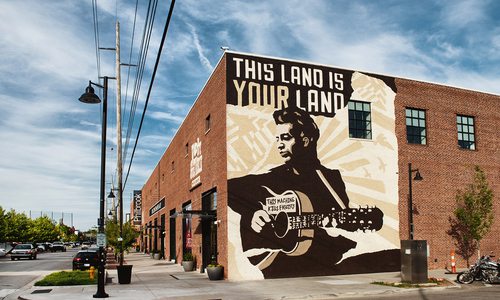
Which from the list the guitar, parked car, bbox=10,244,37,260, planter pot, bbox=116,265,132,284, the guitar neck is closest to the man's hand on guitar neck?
the guitar

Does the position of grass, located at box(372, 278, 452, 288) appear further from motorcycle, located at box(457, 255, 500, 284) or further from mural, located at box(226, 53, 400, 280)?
mural, located at box(226, 53, 400, 280)

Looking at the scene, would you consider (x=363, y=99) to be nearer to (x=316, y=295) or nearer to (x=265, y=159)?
(x=265, y=159)

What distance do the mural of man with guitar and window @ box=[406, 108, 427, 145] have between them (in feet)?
16.9

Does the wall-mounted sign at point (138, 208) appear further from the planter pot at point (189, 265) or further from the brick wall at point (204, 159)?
the planter pot at point (189, 265)

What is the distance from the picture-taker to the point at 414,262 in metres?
20.9

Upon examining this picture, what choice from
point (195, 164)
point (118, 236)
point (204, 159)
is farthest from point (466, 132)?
point (118, 236)

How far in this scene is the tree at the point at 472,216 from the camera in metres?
27.8

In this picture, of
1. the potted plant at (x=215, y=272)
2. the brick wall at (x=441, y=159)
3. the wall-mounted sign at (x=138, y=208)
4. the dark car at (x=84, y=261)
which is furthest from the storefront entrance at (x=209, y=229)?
the wall-mounted sign at (x=138, y=208)

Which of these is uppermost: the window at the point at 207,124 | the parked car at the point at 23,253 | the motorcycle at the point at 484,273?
the window at the point at 207,124

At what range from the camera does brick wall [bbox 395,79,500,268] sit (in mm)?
28234

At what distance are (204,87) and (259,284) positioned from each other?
12.7 meters

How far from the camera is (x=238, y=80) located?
81.9ft

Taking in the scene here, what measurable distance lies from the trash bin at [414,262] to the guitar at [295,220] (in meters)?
5.06

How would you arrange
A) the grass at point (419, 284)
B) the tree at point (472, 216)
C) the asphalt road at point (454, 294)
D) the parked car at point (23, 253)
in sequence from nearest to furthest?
1. the asphalt road at point (454, 294)
2. the grass at point (419, 284)
3. the tree at point (472, 216)
4. the parked car at point (23, 253)
